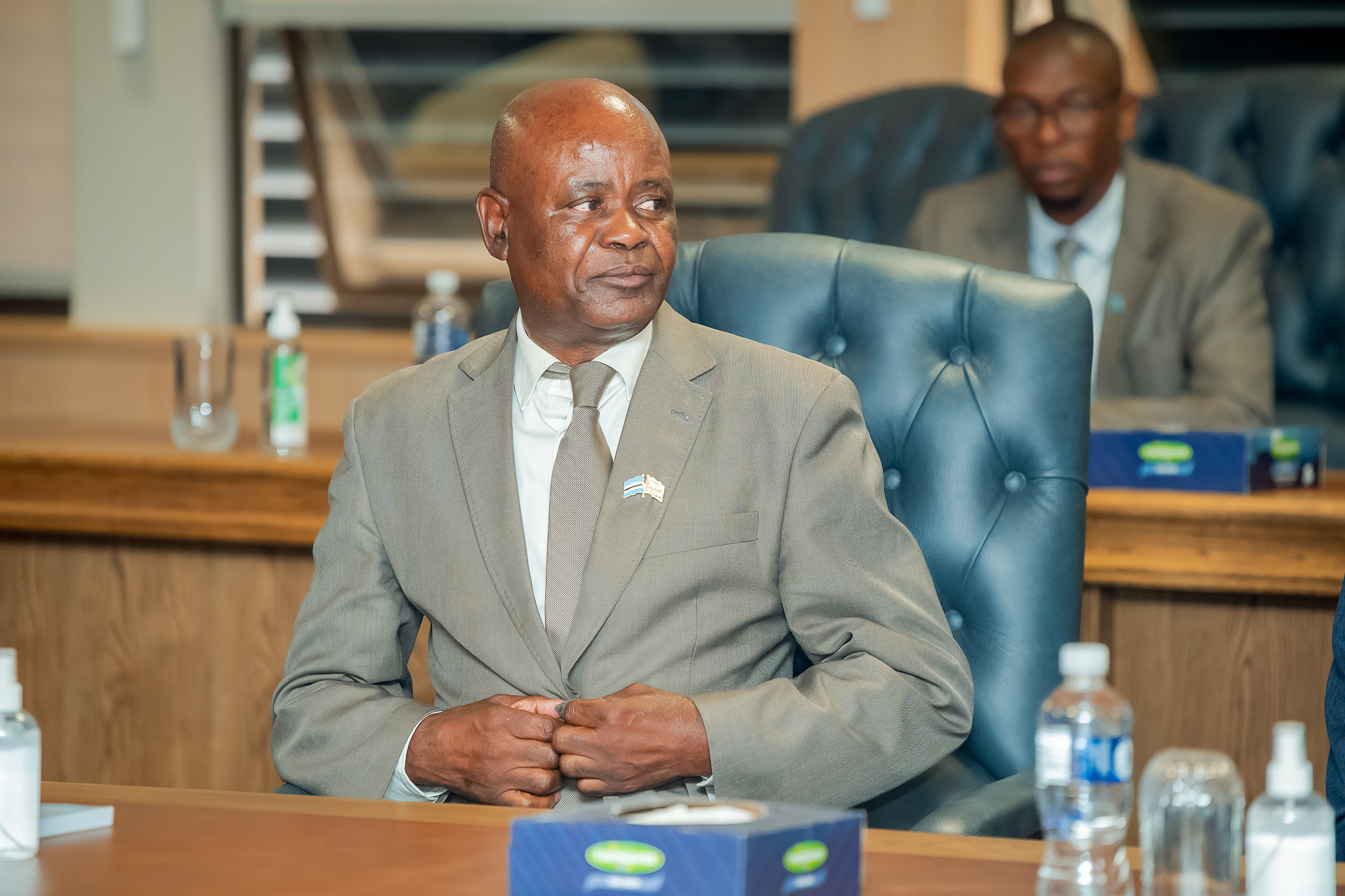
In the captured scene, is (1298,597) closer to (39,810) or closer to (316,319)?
(39,810)

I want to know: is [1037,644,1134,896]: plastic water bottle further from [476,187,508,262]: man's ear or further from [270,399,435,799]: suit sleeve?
[476,187,508,262]: man's ear

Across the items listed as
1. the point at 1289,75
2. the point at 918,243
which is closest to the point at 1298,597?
the point at 918,243

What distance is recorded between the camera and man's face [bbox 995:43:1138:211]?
2740mm

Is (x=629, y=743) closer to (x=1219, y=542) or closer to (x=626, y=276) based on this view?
(x=626, y=276)

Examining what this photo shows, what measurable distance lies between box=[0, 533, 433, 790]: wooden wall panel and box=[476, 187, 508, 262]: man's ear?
2.96 feet

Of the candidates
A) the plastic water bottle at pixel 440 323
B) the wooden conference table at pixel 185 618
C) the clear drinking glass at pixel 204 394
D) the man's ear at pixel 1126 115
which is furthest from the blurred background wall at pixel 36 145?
the man's ear at pixel 1126 115

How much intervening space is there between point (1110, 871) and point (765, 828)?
0.26m

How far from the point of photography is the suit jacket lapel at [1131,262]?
2658mm

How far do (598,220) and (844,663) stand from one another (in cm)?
46

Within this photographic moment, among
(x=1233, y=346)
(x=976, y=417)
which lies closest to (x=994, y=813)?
(x=976, y=417)

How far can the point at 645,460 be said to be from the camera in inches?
56.3

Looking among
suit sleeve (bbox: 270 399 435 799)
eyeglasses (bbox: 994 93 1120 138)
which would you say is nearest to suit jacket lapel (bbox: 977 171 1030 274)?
eyeglasses (bbox: 994 93 1120 138)

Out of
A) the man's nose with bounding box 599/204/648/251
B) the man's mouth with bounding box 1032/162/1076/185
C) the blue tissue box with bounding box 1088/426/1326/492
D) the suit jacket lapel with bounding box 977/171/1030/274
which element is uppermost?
the man's mouth with bounding box 1032/162/1076/185

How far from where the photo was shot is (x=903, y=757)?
54.1 inches
